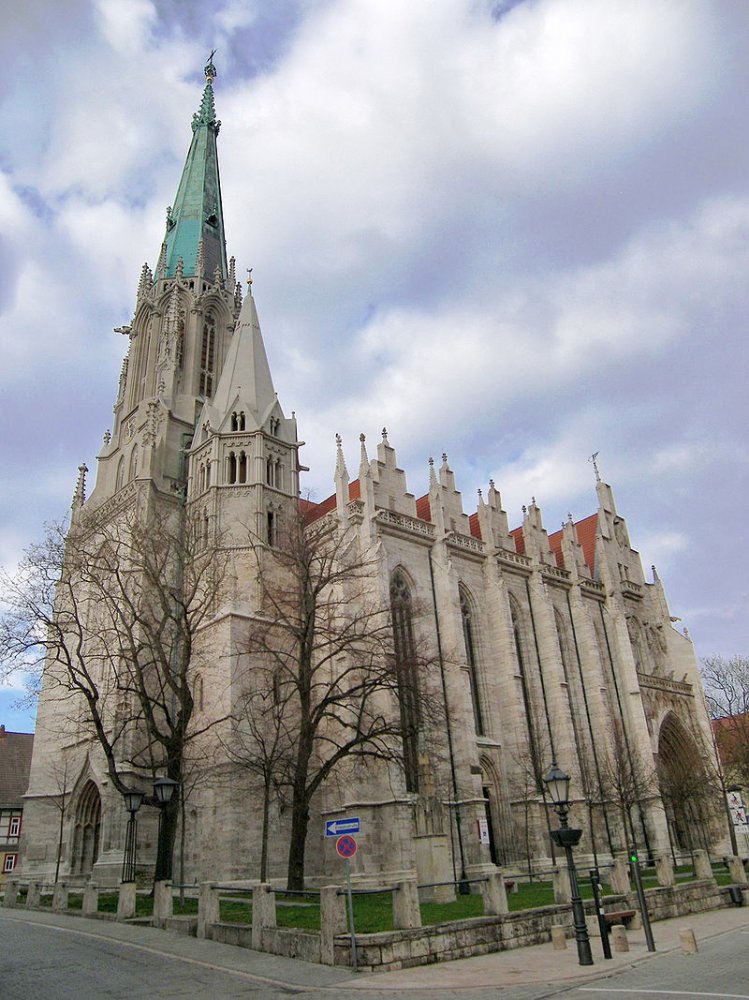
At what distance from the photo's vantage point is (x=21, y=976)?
1123 cm

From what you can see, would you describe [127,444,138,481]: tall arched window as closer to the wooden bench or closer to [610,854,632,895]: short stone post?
[610,854,632,895]: short stone post

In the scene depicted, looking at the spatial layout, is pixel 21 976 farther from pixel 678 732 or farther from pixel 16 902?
pixel 678 732

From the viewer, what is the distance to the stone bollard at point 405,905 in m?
13.3

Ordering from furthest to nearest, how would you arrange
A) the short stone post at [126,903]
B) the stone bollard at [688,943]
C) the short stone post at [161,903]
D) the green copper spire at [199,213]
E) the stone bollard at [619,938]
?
the green copper spire at [199,213] < the short stone post at [126,903] < the short stone post at [161,903] < the stone bollard at [619,938] < the stone bollard at [688,943]

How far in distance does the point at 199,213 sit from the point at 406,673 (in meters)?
37.6

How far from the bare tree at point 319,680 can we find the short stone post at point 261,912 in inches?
280

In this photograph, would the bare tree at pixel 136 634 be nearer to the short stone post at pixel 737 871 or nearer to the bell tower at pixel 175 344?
the bell tower at pixel 175 344

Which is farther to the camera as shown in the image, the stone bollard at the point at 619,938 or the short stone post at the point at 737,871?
the short stone post at the point at 737,871

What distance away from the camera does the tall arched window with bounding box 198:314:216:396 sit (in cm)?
4325

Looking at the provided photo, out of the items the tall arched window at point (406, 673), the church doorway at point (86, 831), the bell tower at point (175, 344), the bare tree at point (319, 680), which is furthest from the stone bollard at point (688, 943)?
the bell tower at point (175, 344)

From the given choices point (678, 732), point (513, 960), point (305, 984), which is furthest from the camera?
point (678, 732)

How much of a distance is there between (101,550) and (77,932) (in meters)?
11.7

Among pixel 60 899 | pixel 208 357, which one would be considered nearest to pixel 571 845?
pixel 60 899

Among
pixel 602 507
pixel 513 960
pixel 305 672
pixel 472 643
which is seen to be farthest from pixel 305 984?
pixel 602 507
